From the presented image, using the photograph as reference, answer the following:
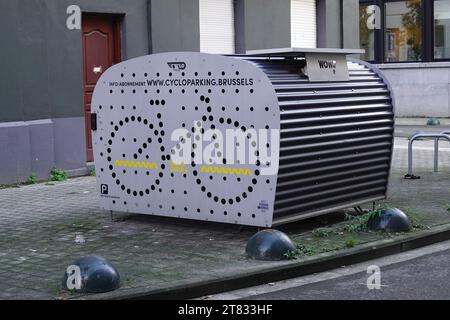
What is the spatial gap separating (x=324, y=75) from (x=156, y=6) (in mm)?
6035

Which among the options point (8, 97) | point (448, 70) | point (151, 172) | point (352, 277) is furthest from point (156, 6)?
point (448, 70)

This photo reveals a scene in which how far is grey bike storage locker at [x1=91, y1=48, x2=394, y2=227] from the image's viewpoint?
25.3 ft

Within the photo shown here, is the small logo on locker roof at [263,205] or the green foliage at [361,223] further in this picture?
the green foliage at [361,223]

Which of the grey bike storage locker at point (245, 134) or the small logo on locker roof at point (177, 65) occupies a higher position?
the small logo on locker roof at point (177, 65)

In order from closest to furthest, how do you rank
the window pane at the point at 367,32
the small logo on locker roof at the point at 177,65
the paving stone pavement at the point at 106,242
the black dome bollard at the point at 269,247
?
the paving stone pavement at the point at 106,242, the black dome bollard at the point at 269,247, the small logo on locker roof at the point at 177,65, the window pane at the point at 367,32

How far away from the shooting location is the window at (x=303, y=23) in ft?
55.2

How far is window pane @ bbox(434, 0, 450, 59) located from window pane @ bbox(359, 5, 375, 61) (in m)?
2.28

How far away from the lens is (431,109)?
2534 cm

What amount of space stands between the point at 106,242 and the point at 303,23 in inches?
404

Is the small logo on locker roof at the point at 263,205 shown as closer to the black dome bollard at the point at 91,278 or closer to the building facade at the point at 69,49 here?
the black dome bollard at the point at 91,278

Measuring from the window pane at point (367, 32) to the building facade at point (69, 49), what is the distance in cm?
1274

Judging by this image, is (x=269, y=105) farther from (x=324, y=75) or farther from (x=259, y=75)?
(x=324, y=75)

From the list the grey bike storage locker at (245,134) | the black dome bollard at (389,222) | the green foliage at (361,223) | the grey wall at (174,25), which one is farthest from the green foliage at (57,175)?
the black dome bollard at (389,222)

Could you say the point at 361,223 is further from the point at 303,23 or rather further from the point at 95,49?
the point at 303,23
